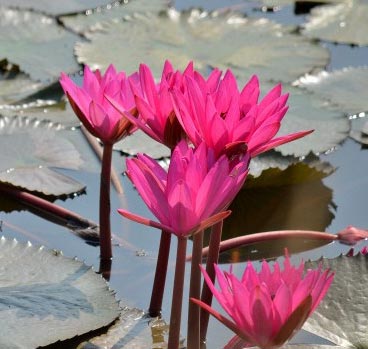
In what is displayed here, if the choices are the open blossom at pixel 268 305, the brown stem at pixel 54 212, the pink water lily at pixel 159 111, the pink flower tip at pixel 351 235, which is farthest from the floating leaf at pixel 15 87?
the open blossom at pixel 268 305

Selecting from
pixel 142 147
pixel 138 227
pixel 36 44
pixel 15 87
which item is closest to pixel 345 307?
pixel 138 227

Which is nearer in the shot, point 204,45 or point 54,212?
point 54,212

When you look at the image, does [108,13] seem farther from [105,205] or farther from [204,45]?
[105,205]

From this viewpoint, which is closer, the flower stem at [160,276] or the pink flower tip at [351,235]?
the flower stem at [160,276]

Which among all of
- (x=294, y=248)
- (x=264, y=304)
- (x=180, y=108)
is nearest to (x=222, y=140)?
(x=180, y=108)

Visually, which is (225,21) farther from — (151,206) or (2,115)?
(151,206)

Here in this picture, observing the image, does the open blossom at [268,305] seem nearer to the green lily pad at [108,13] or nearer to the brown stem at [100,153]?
the brown stem at [100,153]

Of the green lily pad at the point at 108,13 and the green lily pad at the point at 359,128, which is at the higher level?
the green lily pad at the point at 108,13
